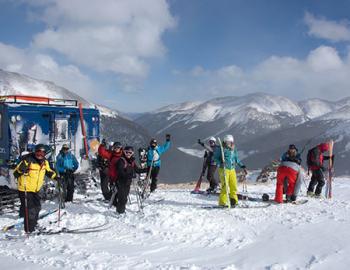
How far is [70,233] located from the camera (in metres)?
7.64

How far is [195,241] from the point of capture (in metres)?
7.10

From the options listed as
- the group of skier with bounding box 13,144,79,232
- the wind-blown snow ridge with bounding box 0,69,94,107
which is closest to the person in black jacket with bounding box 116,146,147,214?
the group of skier with bounding box 13,144,79,232

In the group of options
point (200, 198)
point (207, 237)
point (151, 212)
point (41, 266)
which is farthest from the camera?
point (200, 198)

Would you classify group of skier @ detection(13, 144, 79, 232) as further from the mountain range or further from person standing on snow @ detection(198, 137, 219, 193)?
the mountain range

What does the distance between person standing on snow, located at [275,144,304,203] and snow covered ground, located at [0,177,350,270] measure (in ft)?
2.09

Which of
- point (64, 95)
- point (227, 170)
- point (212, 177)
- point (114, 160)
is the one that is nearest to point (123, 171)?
point (114, 160)

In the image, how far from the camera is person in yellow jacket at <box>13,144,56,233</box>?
7.74 m

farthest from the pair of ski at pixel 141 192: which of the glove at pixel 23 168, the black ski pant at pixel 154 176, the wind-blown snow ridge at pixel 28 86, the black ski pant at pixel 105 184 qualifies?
the wind-blown snow ridge at pixel 28 86

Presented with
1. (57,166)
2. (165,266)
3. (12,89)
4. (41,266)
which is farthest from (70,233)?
(12,89)

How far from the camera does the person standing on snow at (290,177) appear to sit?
10.6 m

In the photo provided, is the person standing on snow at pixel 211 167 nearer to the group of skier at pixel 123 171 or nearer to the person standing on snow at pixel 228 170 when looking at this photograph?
the group of skier at pixel 123 171

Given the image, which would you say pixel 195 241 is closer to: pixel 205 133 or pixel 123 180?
pixel 123 180

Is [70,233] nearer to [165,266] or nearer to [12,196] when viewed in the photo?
[165,266]

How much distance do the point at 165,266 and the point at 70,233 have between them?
8.63 feet
